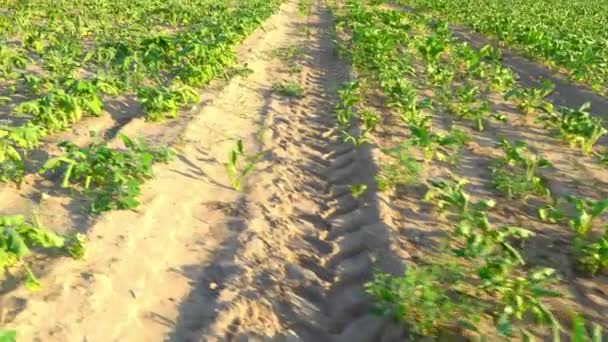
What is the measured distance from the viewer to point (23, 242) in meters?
3.15

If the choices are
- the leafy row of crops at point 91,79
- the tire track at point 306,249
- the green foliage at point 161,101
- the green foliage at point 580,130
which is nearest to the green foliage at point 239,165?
the tire track at point 306,249

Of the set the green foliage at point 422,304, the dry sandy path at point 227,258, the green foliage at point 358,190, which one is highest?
the green foliage at point 422,304

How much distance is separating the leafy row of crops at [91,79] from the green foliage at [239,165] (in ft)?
2.23

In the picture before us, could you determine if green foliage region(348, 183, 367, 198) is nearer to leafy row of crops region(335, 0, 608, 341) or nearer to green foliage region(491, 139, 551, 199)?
leafy row of crops region(335, 0, 608, 341)

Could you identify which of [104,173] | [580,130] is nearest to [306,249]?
[104,173]

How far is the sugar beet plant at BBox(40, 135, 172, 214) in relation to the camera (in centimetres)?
406

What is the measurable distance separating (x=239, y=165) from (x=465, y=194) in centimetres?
235

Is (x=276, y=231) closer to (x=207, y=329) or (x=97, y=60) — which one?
(x=207, y=329)

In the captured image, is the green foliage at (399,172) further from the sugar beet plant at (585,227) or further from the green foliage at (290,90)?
the green foliage at (290,90)

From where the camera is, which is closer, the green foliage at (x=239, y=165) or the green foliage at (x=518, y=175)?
the green foliage at (x=518, y=175)

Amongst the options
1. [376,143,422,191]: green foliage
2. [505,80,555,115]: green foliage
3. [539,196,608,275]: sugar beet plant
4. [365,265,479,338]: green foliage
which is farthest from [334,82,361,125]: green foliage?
A: [365,265,479,338]: green foliage

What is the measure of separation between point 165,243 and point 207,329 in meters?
1.02

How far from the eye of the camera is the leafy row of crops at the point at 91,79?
13.5ft

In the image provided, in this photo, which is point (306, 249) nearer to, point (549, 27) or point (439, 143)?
point (439, 143)
